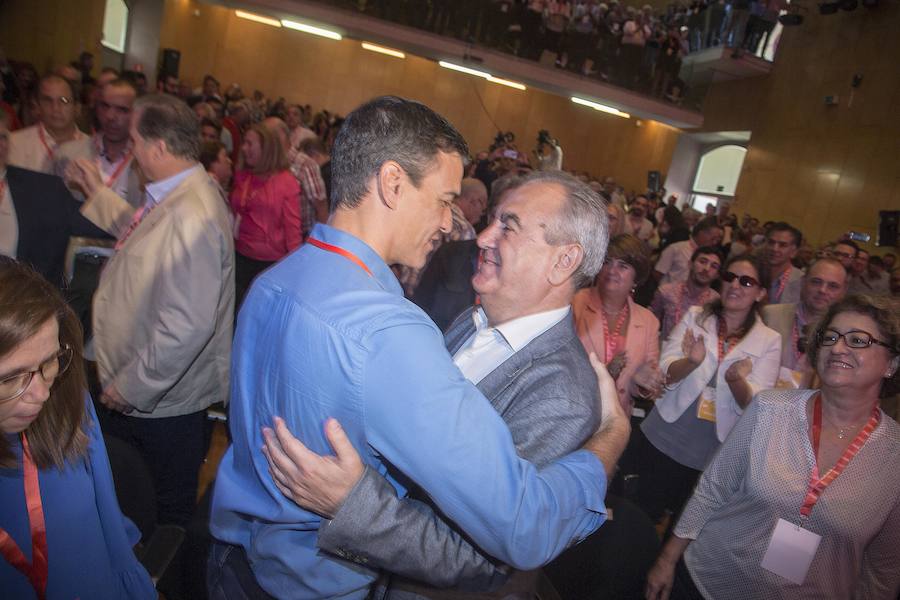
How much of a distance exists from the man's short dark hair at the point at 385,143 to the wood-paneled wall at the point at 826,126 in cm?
1219

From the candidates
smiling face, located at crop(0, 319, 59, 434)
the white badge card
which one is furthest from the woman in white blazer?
smiling face, located at crop(0, 319, 59, 434)

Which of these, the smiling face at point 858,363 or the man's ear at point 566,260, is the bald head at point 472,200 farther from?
the man's ear at point 566,260

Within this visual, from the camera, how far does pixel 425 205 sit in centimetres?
111

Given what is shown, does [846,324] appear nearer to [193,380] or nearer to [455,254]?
[455,254]

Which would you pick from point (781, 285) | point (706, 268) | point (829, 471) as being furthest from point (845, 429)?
point (781, 285)

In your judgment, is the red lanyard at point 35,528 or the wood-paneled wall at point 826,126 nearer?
the red lanyard at point 35,528

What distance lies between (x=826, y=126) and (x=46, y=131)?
14156mm

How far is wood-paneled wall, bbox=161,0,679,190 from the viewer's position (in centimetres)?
1538

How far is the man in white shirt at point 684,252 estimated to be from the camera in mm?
4895

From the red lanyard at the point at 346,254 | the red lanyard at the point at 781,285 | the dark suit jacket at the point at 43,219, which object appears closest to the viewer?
the red lanyard at the point at 346,254

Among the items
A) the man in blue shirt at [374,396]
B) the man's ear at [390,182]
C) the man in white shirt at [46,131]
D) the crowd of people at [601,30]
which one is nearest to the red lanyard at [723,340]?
the man in blue shirt at [374,396]

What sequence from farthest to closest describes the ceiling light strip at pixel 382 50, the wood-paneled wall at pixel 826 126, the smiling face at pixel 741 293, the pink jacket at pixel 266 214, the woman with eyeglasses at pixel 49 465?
the ceiling light strip at pixel 382 50
the wood-paneled wall at pixel 826 126
the pink jacket at pixel 266 214
the smiling face at pixel 741 293
the woman with eyeglasses at pixel 49 465

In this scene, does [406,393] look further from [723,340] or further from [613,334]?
[723,340]

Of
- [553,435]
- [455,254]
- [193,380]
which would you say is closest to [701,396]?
[455,254]
